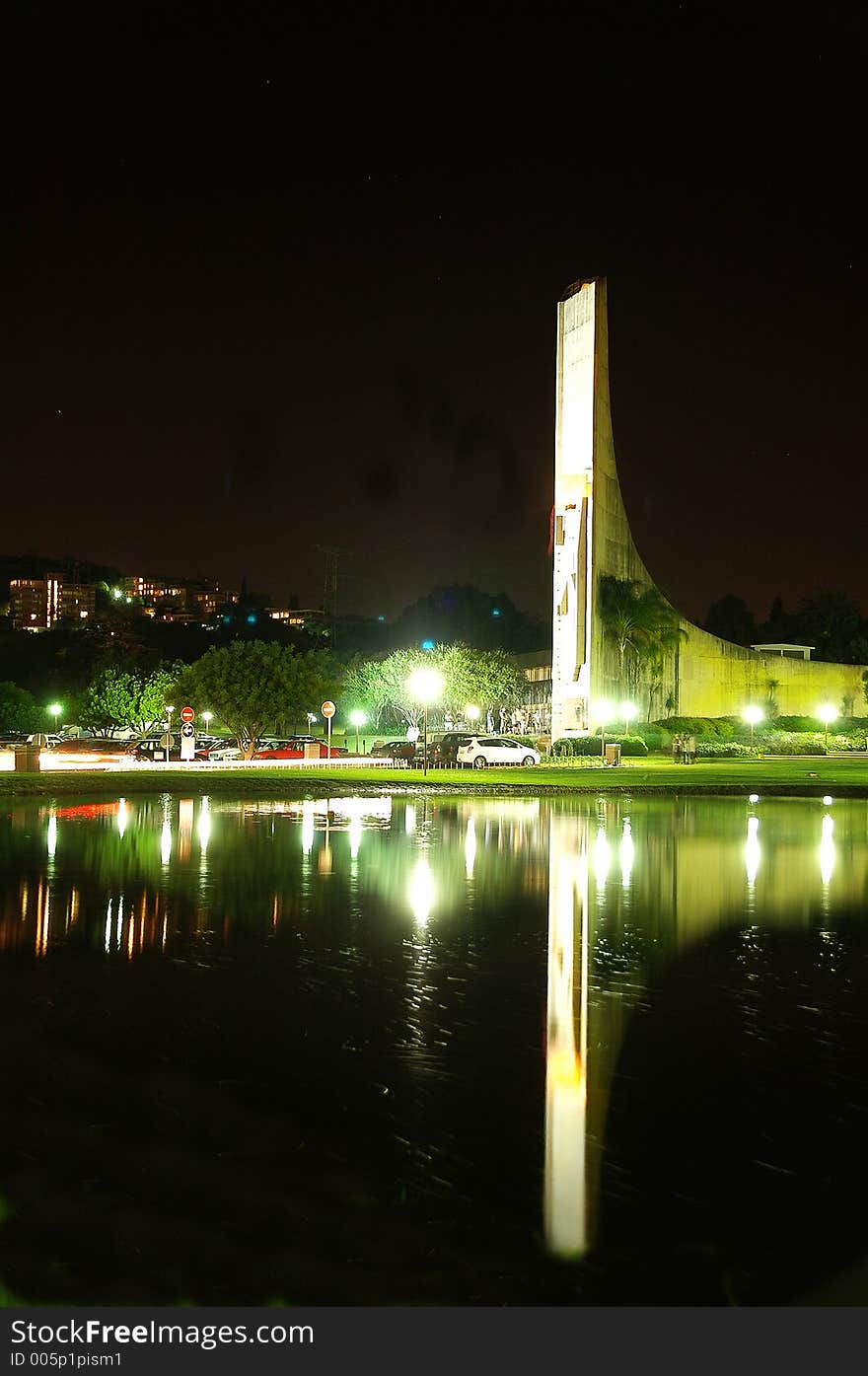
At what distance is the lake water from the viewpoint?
3998mm

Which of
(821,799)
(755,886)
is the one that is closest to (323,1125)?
(755,886)

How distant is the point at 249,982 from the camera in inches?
317

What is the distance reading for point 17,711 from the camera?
7712 centimetres

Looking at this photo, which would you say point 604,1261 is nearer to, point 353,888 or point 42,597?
point 353,888

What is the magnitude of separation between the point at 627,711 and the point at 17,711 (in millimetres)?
41586

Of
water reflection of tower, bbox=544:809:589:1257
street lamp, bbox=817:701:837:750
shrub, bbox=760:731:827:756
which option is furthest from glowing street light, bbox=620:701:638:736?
water reflection of tower, bbox=544:809:589:1257

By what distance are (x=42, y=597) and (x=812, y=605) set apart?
137 meters

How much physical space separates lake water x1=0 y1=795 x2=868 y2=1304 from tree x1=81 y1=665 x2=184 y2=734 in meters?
59.3

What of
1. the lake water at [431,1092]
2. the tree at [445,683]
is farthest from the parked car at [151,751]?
the lake water at [431,1092]

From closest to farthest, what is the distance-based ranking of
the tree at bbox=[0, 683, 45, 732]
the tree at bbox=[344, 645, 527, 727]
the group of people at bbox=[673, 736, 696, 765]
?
the group of people at bbox=[673, 736, 696, 765] → the tree at bbox=[344, 645, 527, 727] → the tree at bbox=[0, 683, 45, 732]

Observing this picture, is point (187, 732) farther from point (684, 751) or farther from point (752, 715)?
point (752, 715)

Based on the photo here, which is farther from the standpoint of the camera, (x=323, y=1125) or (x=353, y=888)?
(x=353, y=888)

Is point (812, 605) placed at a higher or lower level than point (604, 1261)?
higher

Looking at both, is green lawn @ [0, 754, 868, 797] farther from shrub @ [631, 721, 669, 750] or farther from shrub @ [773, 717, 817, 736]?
shrub @ [773, 717, 817, 736]
